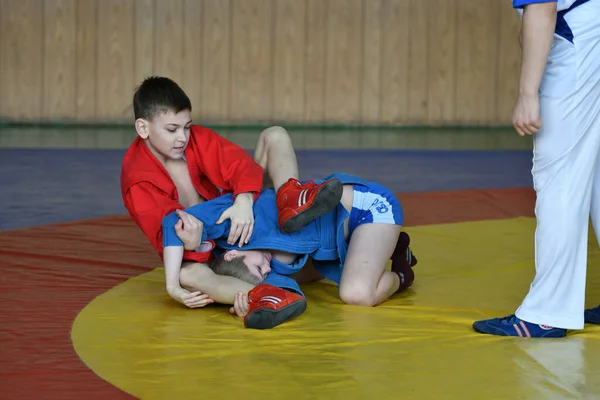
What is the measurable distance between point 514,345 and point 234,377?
2.35 feet

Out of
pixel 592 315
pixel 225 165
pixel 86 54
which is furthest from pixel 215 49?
pixel 592 315

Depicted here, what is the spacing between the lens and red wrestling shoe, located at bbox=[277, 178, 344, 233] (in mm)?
2557

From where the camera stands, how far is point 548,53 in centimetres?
222

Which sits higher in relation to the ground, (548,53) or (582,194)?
(548,53)

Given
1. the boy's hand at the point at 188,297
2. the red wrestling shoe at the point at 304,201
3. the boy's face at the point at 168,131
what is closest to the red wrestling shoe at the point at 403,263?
the red wrestling shoe at the point at 304,201

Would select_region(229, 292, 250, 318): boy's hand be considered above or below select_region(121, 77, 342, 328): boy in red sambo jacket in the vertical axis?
below

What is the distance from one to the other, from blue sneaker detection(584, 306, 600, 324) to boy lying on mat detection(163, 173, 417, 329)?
1.86 ft

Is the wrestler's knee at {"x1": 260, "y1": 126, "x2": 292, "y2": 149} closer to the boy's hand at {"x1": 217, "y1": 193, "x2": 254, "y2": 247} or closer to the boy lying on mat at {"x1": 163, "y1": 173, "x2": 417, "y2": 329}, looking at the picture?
the boy lying on mat at {"x1": 163, "y1": 173, "x2": 417, "y2": 329}

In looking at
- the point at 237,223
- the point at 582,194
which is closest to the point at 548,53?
the point at 582,194

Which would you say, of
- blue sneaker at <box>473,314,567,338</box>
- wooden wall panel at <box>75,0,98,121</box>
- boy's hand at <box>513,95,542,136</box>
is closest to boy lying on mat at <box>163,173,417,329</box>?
blue sneaker at <box>473,314,567,338</box>

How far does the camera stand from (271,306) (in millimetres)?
2434

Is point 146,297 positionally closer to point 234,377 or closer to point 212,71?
point 234,377

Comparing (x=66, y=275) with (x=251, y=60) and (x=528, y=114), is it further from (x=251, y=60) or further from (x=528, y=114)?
(x=251, y=60)

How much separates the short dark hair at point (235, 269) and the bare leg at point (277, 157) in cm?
26
